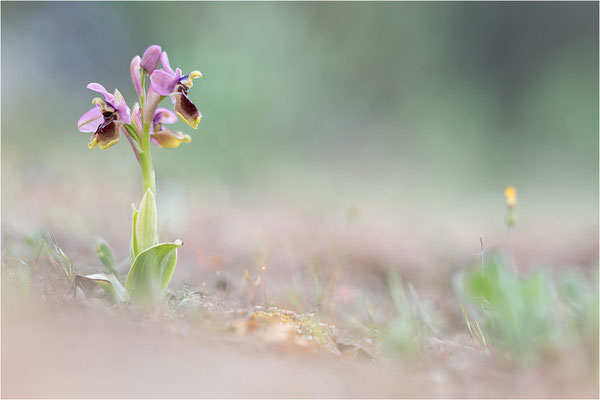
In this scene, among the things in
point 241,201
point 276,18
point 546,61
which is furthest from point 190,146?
point 546,61

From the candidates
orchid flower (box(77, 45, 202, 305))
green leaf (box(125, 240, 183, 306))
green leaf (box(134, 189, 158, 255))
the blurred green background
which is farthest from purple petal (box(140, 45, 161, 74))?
the blurred green background

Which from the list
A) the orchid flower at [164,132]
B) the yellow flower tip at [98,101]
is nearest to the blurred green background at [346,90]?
the orchid flower at [164,132]

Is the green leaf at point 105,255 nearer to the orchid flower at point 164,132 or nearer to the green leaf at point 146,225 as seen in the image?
the green leaf at point 146,225

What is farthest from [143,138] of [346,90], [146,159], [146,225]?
[346,90]

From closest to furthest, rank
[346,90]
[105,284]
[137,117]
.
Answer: [105,284] < [137,117] < [346,90]

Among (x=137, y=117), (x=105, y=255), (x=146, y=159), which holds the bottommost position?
(x=105, y=255)

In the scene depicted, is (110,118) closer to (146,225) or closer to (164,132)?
(164,132)
